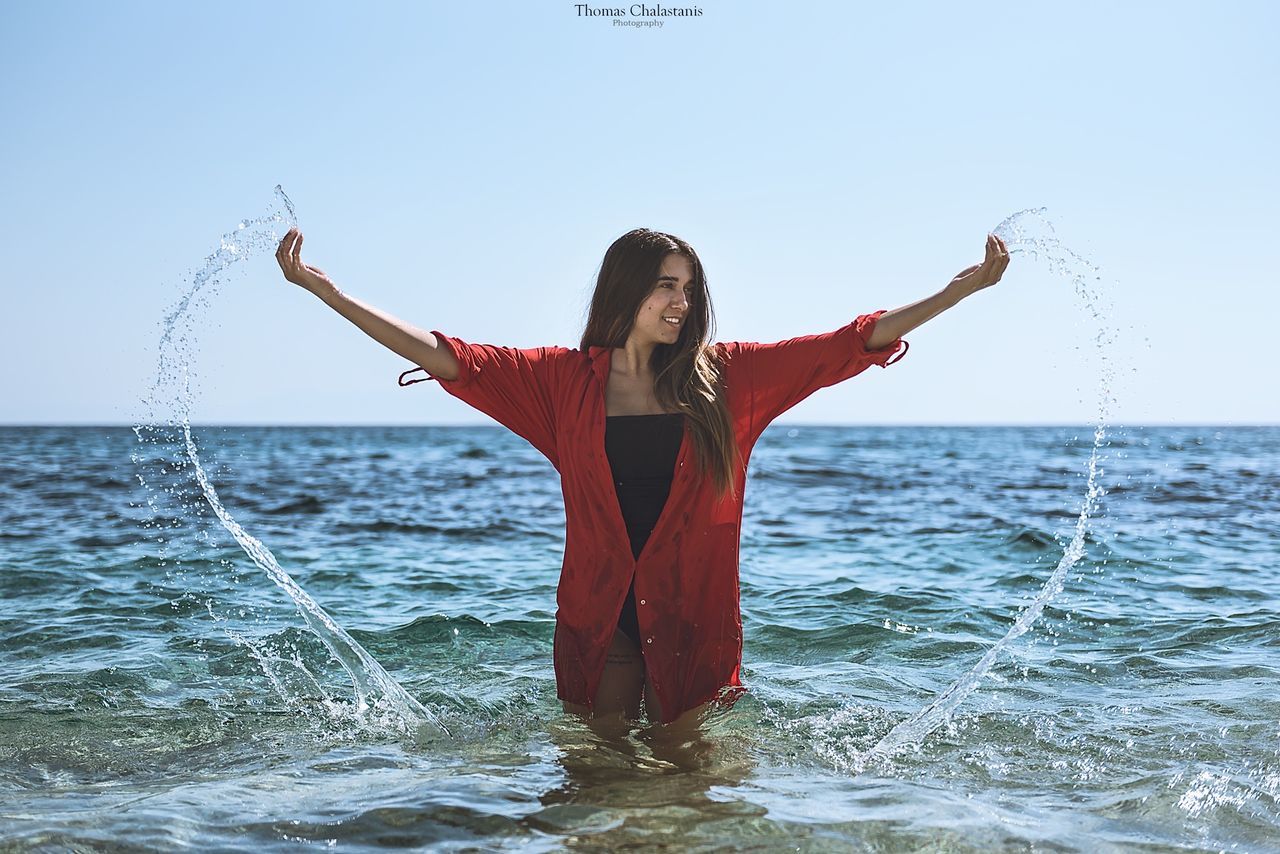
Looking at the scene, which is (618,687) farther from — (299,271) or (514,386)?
(299,271)

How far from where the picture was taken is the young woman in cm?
464

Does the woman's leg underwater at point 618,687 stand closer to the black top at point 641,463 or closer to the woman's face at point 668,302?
the black top at point 641,463

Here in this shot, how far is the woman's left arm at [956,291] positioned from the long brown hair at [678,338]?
74cm

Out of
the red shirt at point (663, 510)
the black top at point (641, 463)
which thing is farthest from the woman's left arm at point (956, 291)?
the black top at point (641, 463)

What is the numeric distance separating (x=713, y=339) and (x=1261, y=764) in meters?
2.90

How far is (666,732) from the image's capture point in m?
4.90

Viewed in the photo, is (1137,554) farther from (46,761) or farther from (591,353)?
(46,761)

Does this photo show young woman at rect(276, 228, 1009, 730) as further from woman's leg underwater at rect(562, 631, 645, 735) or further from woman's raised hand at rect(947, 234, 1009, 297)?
woman's raised hand at rect(947, 234, 1009, 297)

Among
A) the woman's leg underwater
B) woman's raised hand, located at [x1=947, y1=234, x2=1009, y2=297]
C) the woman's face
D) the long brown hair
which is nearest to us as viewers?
woman's raised hand, located at [x1=947, y1=234, x2=1009, y2=297]

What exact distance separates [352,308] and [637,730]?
6.93ft

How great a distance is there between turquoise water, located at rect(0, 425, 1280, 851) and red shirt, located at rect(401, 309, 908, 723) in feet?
1.25

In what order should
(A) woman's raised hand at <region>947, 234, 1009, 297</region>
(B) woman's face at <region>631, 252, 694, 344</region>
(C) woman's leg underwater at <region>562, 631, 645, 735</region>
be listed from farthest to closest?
1. (C) woman's leg underwater at <region>562, 631, 645, 735</region>
2. (B) woman's face at <region>631, 252, 694, 344</region>
3. (A) woman's raised hand at <region>947, 234, 1009, 297</region>

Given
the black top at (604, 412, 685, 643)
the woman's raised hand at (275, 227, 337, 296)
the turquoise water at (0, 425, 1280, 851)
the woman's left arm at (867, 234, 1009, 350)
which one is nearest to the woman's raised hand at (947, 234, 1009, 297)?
the woman's left arm at (867, 234, 1009, 350)

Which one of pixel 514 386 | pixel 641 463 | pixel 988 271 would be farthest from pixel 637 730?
pixel 988 271
